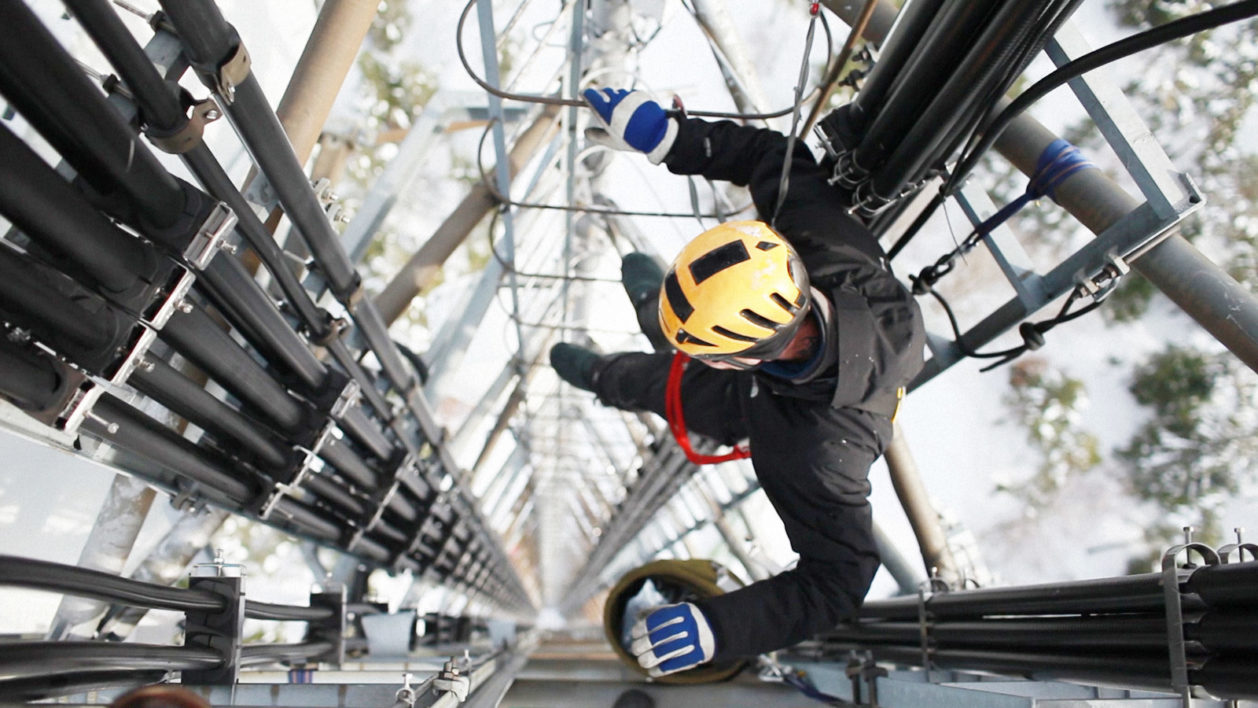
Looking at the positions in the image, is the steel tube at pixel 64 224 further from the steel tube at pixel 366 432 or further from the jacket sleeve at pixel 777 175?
the jacket sleeve at pixel 777 175

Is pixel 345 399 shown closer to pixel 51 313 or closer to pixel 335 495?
pixel 335 495

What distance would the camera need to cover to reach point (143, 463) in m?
2.11

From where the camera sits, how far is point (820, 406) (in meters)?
2.57

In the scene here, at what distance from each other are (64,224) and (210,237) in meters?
0.32

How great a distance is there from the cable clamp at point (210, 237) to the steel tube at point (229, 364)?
0.57ft

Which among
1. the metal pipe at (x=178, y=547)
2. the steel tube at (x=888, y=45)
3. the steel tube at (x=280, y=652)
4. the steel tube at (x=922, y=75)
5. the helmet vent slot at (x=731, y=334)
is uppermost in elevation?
the steel tube at (x=888, y=45)

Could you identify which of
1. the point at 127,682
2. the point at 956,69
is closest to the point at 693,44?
the point at 956,69

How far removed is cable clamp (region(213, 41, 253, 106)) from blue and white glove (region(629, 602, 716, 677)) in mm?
1654

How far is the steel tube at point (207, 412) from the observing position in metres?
1.80

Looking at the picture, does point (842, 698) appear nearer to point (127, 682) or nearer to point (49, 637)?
point (127, 682)

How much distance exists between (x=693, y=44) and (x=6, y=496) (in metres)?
4.21

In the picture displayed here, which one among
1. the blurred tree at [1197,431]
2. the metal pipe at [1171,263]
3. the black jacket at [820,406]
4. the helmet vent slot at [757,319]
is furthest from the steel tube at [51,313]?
the blurred tree at [1197,431]

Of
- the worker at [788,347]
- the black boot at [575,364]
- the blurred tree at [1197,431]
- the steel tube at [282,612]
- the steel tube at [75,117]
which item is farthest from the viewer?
the blurred tree at [1197,431]

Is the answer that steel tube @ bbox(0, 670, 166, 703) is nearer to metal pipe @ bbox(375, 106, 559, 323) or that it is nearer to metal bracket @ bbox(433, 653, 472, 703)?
metal bracket @ bbox(433, 653, 472, 703)
